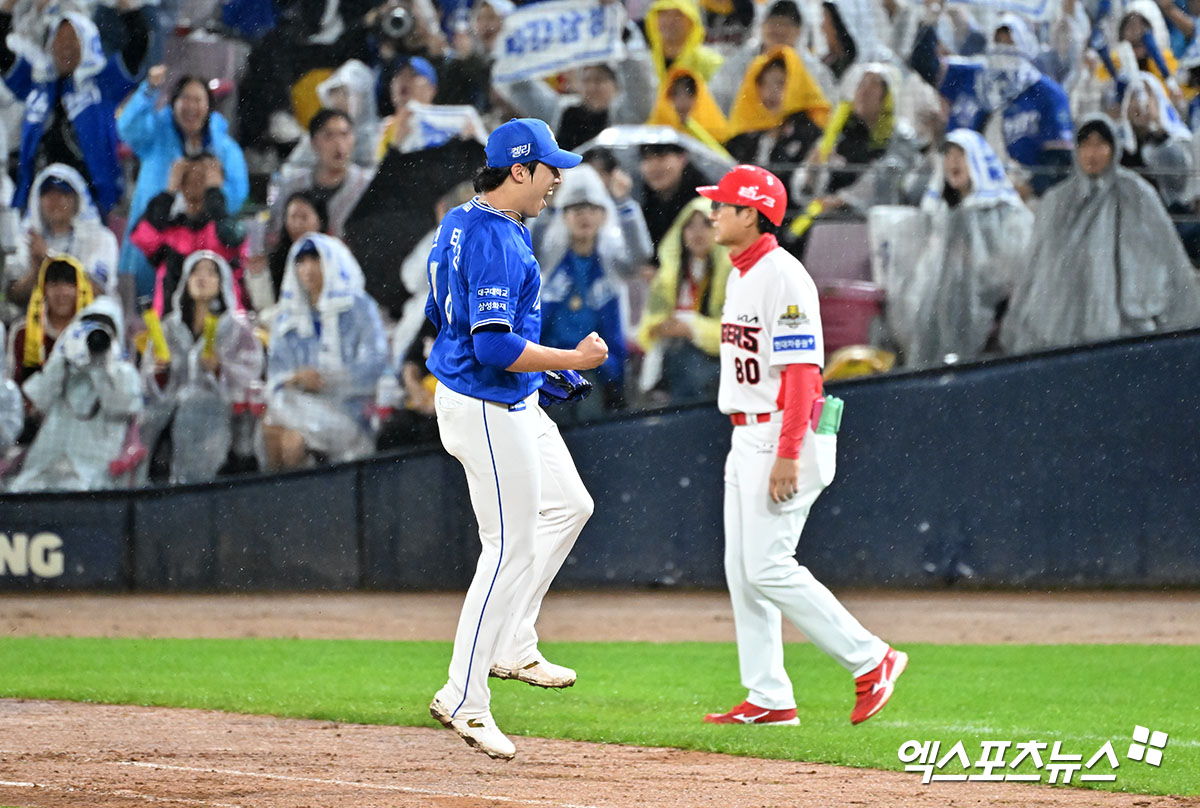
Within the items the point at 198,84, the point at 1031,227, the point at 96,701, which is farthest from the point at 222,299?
the point at 1031,227

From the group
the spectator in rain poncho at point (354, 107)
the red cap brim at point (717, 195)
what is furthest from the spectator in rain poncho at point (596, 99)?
the red cap brim at point (717, 195)

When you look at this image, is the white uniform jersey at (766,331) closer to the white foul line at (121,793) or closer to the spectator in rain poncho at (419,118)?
the white foul line at (121,793)

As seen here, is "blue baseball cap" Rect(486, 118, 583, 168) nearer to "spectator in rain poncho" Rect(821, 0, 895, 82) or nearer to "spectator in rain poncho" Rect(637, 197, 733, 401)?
"spectator in rain poncho" Rect(637, 197, 733, 401)

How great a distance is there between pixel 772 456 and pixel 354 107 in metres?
6.16

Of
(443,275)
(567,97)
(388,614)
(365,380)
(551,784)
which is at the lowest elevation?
(388,614)

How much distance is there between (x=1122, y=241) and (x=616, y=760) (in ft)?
21.9

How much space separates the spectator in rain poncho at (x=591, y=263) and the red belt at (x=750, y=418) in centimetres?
473

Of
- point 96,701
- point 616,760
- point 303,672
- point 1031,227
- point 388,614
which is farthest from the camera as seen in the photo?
point 1031,227

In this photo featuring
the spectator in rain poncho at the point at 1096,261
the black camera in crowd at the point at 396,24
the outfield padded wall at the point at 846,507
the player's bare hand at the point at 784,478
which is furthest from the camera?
the black camera in crowd at the point at 396,24

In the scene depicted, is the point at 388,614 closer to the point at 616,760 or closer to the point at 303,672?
the point at 303,672

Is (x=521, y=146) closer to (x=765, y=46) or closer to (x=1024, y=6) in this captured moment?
(x=765, y=46)

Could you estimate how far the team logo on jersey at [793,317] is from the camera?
5.50 meters

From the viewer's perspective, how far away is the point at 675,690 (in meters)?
6.80

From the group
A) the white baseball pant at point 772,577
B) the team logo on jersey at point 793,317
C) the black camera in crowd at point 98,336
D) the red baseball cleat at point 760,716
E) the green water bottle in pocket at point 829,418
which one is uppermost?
the team logo on jersey at point 793,317
